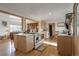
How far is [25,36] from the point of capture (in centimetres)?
304

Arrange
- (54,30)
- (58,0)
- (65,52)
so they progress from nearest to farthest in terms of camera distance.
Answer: (58,0) < (65,52) < (54,30)

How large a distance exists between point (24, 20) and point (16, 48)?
44.6 inches

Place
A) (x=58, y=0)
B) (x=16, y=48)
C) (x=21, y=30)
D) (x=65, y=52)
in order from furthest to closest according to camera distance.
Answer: (x=21, y=30)
(x=16, y=48)
(x=65, y=52)
(x=58, y=0)

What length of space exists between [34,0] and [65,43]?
6.45 ft

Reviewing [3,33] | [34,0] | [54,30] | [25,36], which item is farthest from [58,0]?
[54,30]

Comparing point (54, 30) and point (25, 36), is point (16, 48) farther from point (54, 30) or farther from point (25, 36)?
point (54, 30)

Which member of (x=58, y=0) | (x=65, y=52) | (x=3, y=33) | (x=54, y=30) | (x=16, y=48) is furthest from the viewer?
(x=54, y=30)

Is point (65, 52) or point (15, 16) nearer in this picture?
point (65, 52)

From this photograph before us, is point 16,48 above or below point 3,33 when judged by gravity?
below

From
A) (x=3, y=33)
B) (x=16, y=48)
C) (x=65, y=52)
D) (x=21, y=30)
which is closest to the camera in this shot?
(x=65, y=52)

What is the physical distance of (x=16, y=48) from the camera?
3.28m

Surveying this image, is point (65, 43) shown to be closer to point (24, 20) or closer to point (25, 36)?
point (25, 36)

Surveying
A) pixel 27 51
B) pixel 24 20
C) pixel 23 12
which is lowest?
pixel 27 51

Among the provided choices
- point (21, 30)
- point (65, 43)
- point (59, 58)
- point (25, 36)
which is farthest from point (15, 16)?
point (59, 58)
